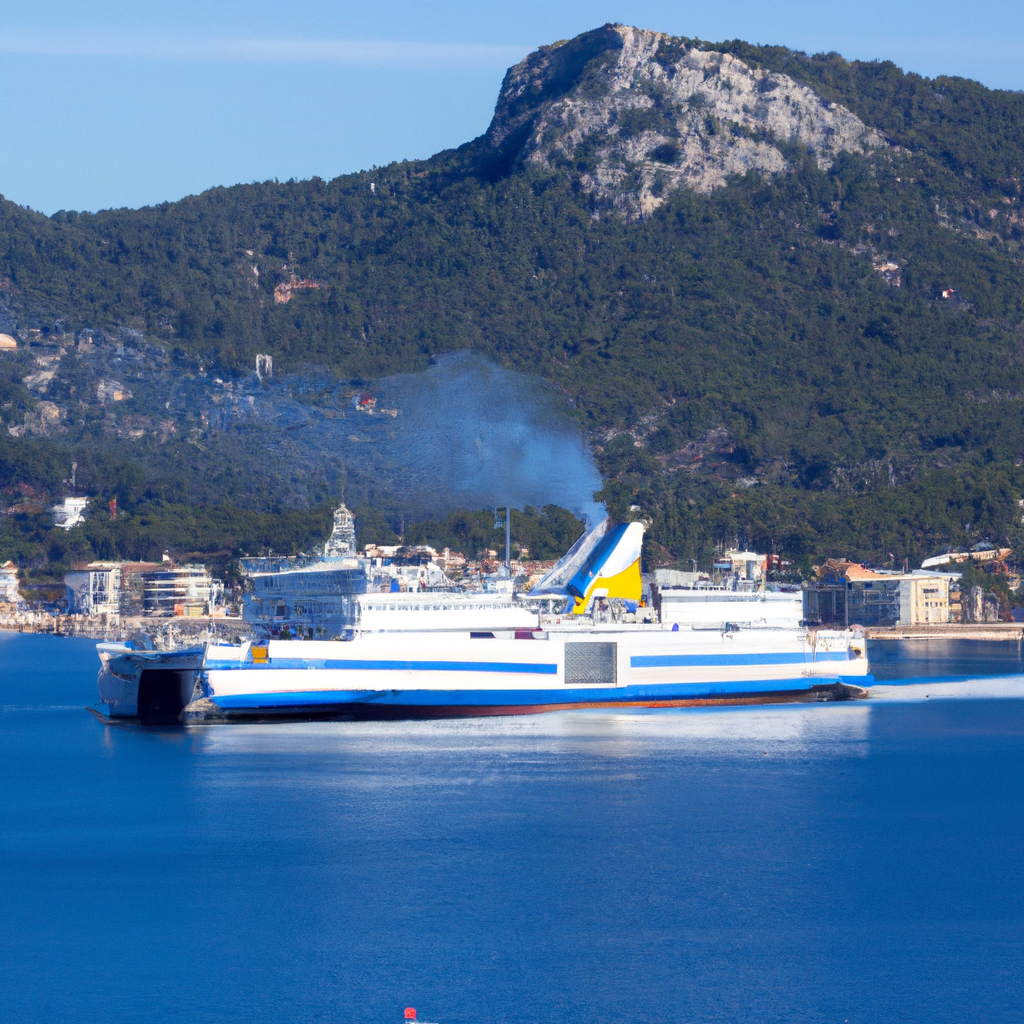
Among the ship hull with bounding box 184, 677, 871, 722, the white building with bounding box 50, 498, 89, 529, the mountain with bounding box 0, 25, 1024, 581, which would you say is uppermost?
the mountain with bounding box 0, 25, 1024, 581

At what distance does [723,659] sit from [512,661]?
788 centimetres

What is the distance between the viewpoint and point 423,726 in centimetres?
4659

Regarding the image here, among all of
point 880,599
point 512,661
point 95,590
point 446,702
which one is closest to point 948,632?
point 880,599

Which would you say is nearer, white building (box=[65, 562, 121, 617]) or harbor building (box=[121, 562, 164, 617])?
harbor building (box=[121, 562, 164, 617])

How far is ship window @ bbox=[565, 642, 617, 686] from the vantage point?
50.3 meters

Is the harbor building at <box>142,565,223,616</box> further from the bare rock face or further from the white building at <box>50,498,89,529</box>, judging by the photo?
the bare rock face

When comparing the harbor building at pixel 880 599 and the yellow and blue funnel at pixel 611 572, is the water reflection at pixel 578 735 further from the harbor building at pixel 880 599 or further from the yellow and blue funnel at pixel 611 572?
the harbor building at pixel 880 599

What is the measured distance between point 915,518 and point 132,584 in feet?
209

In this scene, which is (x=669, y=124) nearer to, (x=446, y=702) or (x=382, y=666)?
(x=446, y=702)

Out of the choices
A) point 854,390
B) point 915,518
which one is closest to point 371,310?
point 854,390

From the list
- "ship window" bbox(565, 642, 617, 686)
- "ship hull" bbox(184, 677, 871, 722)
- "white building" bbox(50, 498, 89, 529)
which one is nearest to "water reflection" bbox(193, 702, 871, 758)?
"ship hull" bbox(184, 677, 871, 722)

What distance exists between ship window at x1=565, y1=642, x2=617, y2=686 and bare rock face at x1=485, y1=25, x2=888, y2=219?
127487 millimetres

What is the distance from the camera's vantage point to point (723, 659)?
52594 mm

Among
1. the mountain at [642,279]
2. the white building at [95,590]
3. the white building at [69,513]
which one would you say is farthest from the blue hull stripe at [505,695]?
the white building at [69,513]
